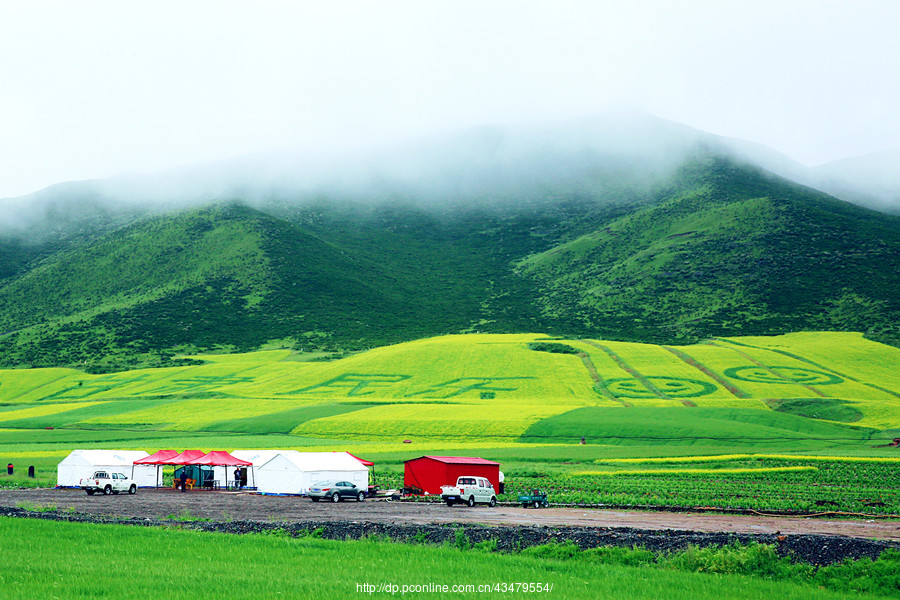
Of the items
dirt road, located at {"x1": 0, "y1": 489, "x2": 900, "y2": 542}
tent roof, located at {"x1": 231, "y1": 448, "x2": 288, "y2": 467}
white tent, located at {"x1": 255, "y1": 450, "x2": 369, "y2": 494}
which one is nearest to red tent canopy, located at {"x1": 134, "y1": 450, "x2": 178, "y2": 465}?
tent roof, located at {"x1": 231, "y1": 448, "x2": 288, "y2": 467}

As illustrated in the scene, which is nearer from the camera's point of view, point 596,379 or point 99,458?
point 99,458

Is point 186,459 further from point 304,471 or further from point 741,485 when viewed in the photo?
point 741,485

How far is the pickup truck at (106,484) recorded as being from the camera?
168ft

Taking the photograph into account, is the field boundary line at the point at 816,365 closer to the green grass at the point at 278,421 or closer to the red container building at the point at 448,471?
the green grass at the point at 278,421

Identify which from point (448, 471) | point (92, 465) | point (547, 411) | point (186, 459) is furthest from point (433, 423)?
point (92, 465)

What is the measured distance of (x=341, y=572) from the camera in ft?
63.6

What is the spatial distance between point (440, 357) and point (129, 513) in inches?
3730

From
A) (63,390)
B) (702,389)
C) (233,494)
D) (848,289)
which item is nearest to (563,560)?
(233,494)

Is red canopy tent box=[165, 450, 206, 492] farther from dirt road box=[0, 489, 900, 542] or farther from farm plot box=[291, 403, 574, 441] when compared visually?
farm plot box=[291, 403, 574, 441]

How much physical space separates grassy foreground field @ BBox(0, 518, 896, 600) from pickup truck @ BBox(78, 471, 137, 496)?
2774 cm

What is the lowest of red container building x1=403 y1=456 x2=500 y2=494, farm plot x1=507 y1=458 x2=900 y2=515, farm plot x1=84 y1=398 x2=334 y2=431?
farm plot x1=507 y1=458 x2=900 y2=515

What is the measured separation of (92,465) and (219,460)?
27.6ft

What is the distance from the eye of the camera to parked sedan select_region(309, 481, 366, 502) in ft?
158

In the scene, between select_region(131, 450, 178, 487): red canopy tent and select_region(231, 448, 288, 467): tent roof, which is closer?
select_region(231, 448, 288, 467): tent roof
